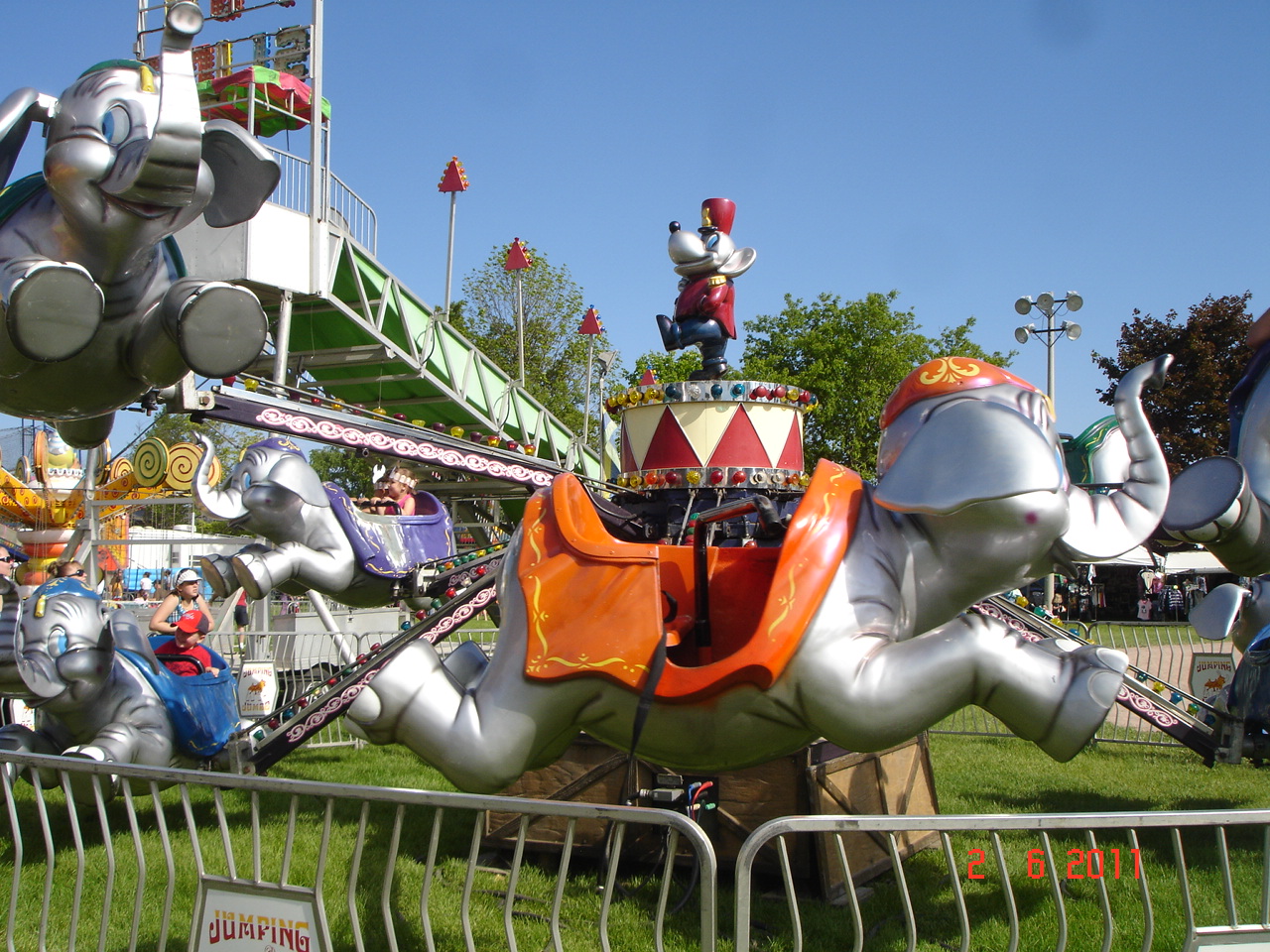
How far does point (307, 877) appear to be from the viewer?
530 centimetres

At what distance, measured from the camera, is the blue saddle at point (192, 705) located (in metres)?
5.90

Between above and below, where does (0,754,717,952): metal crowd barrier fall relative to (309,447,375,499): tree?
below

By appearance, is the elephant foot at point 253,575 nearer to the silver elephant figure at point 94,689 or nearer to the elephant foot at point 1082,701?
the silver elephant figure at point 94,689

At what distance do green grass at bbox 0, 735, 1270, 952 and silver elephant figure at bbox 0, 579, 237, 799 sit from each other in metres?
0.40

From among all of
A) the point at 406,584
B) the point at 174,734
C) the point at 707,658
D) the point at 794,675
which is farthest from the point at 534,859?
the point at 794,675

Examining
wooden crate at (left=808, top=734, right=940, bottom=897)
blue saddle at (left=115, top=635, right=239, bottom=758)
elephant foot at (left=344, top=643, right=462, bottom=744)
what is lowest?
wooden crate at (left=808, top=734, right=940, bottom=897)

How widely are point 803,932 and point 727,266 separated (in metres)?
2.87

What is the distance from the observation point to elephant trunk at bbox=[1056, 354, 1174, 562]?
2.84 m

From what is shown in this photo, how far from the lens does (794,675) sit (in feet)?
9.12

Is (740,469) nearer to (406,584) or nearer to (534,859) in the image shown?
(406,584)

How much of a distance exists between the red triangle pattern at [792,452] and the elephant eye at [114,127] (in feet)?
8.21

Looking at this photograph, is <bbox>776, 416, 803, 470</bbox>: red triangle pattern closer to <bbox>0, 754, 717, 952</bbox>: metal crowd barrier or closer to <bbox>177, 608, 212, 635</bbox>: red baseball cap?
<bbox>0, 754, 717, 952</bbox>: metal crowd barrier
